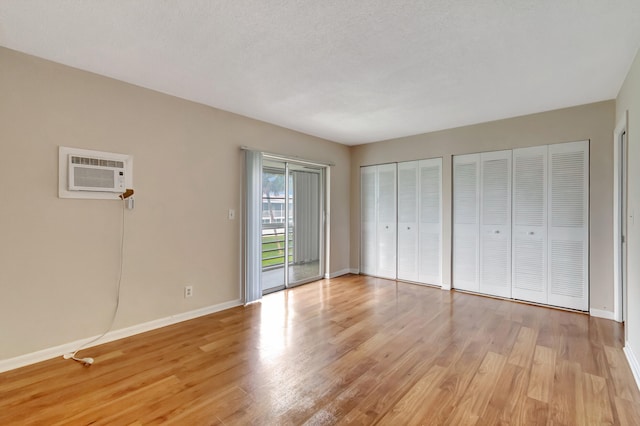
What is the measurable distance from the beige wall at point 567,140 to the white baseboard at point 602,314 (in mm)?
37

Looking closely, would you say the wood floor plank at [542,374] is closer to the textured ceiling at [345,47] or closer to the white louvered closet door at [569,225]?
the white louvered closet door at [569,225]

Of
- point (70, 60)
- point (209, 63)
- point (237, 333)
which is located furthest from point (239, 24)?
point (237, 333)

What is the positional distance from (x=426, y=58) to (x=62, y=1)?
2.47 metres

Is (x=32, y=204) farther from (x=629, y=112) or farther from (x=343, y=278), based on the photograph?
(x=629, y=112)

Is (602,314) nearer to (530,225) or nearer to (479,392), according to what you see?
(530,225)

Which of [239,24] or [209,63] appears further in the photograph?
[209,63]

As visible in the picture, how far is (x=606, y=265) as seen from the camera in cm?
349

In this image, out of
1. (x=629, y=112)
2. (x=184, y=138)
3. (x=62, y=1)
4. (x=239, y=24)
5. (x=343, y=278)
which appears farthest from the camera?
(x=343, y=278)

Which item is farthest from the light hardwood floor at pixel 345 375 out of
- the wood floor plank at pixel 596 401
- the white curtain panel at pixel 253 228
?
the white curtain panel at pixel 253 228

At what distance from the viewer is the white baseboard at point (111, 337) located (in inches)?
94.7

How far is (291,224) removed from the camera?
4.93m

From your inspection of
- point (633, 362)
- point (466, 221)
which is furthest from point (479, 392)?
point (466, 221)

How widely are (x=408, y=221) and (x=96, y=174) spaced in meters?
4.28

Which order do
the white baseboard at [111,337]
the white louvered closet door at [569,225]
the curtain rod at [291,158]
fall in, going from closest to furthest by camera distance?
1. the white baseboard at [111,337]
2. the white louvered closet door at [569,225]
3. the curtain rod at [291,158]
